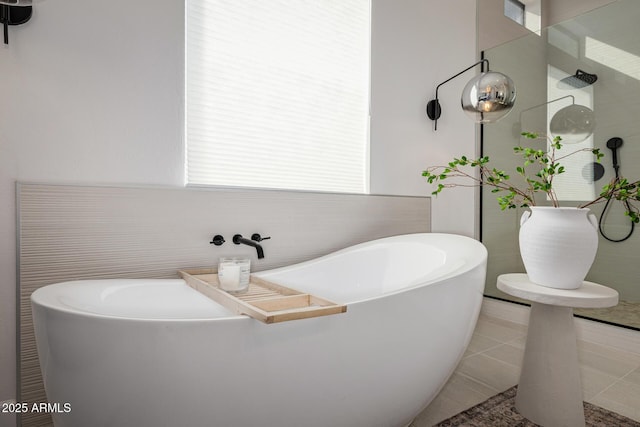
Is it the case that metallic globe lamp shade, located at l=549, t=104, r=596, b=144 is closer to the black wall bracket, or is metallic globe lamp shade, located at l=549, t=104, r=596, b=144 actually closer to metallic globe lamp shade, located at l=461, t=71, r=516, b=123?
metallic globe lamp shade, located at l=461, t=71, r=516, b=123

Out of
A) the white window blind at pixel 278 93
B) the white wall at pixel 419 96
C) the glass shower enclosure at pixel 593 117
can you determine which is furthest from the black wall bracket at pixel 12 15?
the glass shower enclosure at pixel 593 117

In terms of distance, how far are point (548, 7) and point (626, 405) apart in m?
3.33

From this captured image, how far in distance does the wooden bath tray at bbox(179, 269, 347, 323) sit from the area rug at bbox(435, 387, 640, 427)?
0.76 meters

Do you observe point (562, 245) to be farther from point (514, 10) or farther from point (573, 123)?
point (514, 10)

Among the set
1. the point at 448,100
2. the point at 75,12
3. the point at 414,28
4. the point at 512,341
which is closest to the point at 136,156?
the point at 75,12

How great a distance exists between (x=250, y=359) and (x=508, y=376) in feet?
4.83

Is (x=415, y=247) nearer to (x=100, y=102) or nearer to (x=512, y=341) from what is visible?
(x=512, y=341)

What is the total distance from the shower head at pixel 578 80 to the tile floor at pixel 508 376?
168 cm

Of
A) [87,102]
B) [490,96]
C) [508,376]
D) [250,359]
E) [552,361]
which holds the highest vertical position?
[490,96]

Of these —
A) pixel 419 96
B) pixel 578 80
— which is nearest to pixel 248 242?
pixel 419 96

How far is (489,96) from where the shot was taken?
1.82 m

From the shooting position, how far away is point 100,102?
1447mm

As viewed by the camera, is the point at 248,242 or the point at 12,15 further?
the point at 248,242

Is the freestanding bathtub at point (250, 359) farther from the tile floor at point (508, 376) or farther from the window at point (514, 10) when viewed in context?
the window at point (514, 10)
